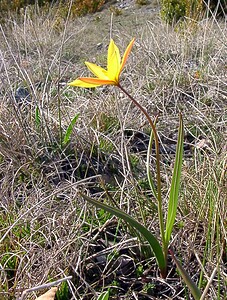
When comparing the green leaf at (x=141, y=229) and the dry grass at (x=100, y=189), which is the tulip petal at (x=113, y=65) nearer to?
the green leaf at (x=141, y=229)

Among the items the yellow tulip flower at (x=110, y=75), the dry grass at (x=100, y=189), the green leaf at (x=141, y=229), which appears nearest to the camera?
the yellow tulip flower at (x=110, y=75)

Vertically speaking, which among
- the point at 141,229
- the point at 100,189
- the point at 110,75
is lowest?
the point at 100,189

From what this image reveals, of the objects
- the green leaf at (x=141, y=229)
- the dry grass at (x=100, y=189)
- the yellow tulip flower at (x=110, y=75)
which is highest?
the yellow tulip flower at (x=110, y=75)

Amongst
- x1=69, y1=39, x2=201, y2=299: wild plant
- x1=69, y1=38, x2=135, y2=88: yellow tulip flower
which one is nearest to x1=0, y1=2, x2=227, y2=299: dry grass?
x1=69, y1=39, x2=201, y2=299: wild plant

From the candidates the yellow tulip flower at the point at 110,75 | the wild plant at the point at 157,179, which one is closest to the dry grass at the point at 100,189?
the wild plant at the point at 157,179

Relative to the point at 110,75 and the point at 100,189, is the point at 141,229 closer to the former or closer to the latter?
the point at 110,75

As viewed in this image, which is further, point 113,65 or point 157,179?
point 157,179

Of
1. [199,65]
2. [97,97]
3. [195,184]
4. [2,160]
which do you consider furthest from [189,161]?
[199,65]

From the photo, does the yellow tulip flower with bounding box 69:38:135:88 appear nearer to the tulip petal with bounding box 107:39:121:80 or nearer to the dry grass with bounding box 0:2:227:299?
the tulip petal with bounding box 107:39:121:80

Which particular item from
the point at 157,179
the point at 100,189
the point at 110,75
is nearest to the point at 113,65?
the point at 110,75
